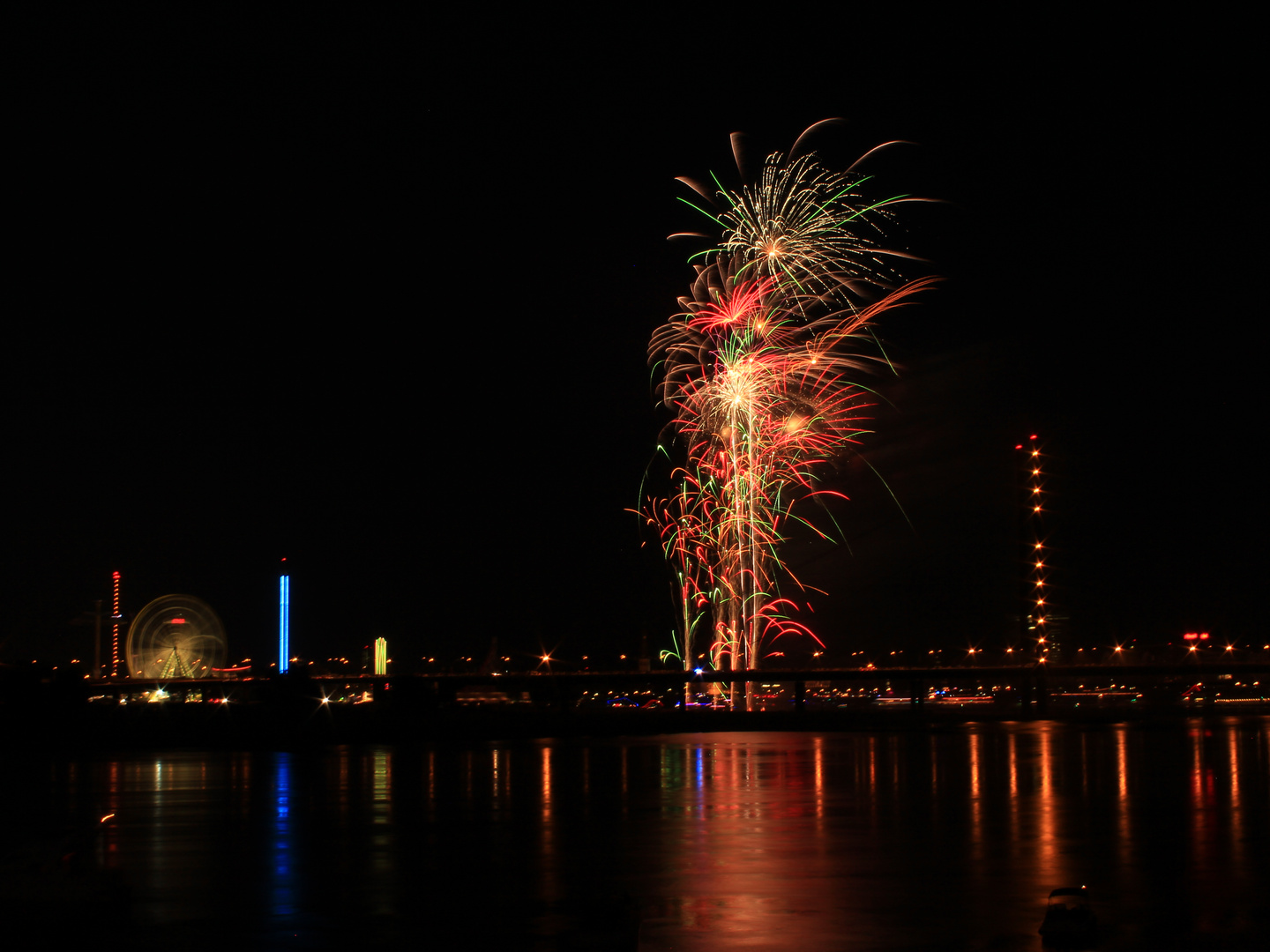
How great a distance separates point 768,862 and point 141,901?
23.3 ft

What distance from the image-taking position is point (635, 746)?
4497 cm

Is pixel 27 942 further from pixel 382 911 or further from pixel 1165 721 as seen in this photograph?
pixel 1165 721

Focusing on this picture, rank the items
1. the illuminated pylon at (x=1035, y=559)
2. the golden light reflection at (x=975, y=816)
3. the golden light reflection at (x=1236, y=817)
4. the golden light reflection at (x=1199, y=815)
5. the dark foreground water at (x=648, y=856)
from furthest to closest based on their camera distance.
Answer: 1. the illuminated pylon at (x=1035, y=559)
2. the golden light reflection at (x=975, y=816)
3. the golden light reflection at (x=1199, y=815)
4. the golden light reflection at (x=1236, y=817)
5. the dark foreground water at (x=648, y=856)

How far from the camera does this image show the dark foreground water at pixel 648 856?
10930 millimetres

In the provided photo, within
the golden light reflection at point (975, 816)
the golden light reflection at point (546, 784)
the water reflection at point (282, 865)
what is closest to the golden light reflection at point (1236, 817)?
the golden light reflection at point (975, 816)

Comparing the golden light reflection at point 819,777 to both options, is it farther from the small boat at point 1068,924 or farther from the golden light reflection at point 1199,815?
the small boat at point 1068,924

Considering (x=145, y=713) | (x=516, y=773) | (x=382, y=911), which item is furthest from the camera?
(x=145, y=713)

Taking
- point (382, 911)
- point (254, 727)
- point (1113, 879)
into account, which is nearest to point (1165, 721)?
point (254, 727)

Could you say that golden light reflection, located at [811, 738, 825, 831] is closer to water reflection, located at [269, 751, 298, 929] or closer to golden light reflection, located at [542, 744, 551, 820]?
golden light reflection, located at [542, 744, 551, 820]

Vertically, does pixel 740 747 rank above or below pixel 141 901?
below

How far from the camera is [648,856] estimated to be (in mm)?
15375

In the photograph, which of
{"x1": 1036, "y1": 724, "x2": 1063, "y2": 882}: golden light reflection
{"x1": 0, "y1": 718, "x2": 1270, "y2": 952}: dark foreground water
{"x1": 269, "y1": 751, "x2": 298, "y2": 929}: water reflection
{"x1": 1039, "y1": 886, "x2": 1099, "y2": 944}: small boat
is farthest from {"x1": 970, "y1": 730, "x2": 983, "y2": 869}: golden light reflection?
{"x1": 269, "y1": 751, "x2": 298, "y2": 929}: water reflection

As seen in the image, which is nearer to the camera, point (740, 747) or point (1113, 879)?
point (1113, 879)

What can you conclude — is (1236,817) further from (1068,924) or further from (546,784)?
(546,784)
